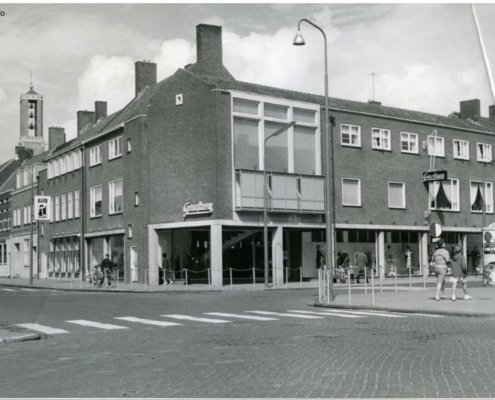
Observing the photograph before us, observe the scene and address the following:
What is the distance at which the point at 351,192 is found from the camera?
44250 mm

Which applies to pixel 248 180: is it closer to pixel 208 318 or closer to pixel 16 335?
pixel 208 318

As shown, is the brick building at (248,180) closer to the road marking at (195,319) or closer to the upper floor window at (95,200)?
the upper floor window at (95,200)

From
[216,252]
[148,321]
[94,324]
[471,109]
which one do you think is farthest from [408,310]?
[471,109]

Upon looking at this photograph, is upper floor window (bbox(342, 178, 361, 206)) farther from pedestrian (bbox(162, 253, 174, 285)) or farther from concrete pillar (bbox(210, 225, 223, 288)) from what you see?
pedestrian (bbox(162, 253, 174, 285))

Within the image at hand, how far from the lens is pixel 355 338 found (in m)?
13.5

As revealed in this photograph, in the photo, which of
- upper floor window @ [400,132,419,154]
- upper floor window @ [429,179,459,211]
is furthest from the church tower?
upper floor window @ [429,179,459,211]

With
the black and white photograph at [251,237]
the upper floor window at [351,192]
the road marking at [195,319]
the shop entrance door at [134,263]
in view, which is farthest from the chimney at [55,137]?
the road marking at [195,319]

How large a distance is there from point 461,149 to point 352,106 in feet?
33.0

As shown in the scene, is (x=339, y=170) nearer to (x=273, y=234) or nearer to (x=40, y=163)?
(x=273, y=234)

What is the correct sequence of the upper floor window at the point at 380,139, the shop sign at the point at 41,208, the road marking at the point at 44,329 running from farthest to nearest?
1. the upper floor window at the point at 380,139
2. the shop sign at the point at 41,208
3. the road marking at the point at 44,329

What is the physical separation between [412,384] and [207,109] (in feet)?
102

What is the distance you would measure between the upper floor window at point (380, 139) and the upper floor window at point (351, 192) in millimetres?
2918

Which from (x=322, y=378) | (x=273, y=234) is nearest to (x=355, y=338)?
(x=322, y=378)

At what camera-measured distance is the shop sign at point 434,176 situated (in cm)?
4688
